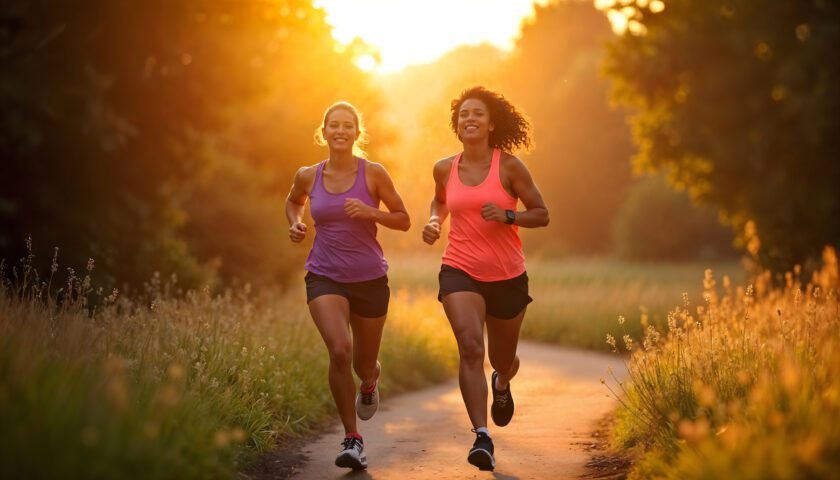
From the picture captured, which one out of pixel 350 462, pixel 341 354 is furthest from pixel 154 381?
pixel 350 462

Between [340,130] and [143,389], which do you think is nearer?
[143,389]

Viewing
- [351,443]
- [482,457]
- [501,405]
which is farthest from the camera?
[501,405]

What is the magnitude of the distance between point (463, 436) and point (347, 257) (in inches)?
93.3

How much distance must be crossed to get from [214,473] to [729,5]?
1794 cm

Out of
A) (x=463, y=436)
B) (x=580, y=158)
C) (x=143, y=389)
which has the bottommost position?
(x=143, y=389)

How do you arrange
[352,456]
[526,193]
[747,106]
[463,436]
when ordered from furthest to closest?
[747,106] → [463,436] → [526,193] → [352,456]

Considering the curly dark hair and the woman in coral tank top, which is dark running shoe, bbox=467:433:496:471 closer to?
the woman in coral tank top

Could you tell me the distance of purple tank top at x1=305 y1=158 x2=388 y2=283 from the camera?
289 inches

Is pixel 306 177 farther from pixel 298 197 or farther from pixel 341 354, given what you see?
pixel 341 354

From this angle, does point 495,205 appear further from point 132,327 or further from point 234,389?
point 132,327

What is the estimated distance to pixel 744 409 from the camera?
18.9ft

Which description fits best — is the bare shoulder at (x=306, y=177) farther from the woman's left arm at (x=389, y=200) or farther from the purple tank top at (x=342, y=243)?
the woman's left arm at (x=389, y=200)

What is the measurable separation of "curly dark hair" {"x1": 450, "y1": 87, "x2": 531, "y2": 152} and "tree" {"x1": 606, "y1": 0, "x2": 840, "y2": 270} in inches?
435

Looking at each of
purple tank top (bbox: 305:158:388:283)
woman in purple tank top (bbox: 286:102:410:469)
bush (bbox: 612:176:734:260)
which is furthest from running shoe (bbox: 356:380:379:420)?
bush (bbox: 612:176:734:260)
